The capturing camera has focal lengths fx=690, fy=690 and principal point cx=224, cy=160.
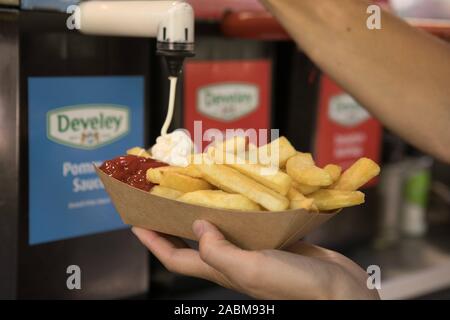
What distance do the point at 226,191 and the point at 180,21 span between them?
0.28m

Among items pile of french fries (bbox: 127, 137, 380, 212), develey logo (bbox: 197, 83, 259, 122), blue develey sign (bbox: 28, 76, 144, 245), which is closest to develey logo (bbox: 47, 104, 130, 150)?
blue develey sign (bbox: 28, 76, 144, 245)

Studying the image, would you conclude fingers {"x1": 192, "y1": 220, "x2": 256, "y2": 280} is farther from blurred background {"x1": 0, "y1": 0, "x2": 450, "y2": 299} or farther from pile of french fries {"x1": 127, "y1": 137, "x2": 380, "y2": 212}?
blurred background {"x1": 0, "y1": 0, "x2": 450, "y2": 299}

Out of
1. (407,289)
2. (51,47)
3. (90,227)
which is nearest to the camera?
(51,47)

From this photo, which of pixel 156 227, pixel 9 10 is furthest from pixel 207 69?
pixel 156 227

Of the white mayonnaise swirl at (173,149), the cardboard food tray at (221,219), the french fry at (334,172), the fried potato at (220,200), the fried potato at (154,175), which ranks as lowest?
the cardboard food tray at (221,219)

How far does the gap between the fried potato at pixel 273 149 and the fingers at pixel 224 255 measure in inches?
5.8

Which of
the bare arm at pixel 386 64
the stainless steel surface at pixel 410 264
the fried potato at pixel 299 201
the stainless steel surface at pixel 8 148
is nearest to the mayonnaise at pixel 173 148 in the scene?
the fried potato at pixel 299 201

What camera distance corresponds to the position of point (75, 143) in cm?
141

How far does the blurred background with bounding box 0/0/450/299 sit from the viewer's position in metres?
1.31

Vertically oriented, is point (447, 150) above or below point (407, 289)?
above

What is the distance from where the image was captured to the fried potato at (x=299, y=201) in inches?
36.2

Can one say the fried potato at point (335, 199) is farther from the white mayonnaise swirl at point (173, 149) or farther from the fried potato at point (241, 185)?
the white mayonnaise swirl at point (173, 149)

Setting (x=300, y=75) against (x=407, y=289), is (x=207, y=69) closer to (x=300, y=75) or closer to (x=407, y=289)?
(x=300, y=75)

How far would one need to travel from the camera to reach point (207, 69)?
1.64 m
